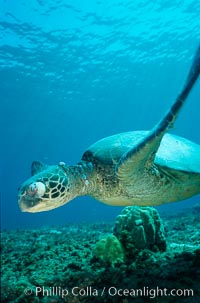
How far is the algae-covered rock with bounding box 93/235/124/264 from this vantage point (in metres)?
3.47

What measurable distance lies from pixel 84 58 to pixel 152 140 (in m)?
24.3

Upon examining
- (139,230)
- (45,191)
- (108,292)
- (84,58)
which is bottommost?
(108,292)

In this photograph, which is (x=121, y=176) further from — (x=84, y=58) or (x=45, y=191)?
(x=84, y=58)

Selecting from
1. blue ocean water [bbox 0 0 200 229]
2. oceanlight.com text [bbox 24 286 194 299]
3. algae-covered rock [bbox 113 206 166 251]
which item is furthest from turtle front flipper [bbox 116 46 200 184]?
blue ocean water [bbox 0 0 200 229]

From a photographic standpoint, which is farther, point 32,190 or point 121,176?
point 121,176

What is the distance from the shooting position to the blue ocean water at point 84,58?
1961 cm

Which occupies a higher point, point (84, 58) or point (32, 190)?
point (84, 58)

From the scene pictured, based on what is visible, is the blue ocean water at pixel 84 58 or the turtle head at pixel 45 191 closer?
the turtle head at pixel 45 191

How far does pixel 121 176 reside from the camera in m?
3.97

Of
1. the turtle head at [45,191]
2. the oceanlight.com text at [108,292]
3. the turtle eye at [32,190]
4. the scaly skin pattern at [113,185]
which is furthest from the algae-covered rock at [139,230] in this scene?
the turtle eye at [32,190]

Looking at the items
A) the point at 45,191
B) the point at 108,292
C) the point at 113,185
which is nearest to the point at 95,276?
the point at 108,292

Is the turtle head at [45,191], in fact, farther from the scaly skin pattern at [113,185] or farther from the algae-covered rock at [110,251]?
the algae-covered rock at [110,251]

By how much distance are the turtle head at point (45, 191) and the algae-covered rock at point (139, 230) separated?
94cm

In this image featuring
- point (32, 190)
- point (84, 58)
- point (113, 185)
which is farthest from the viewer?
point (84, 58)
